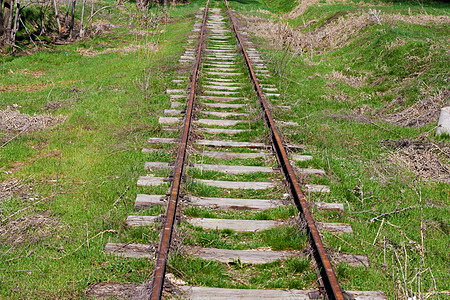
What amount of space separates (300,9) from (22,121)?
72.2 ft

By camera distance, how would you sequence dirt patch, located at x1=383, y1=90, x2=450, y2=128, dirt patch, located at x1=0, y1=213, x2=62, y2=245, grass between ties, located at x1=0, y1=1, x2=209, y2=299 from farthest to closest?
dirt patch, located at x1=383, y1=90, x2=450, y2=128
dirt patch, located at x1=0, y1=213, x2=62, y2=245
grass between ties, located at x1=0, y1=1, x2=209, y2=299

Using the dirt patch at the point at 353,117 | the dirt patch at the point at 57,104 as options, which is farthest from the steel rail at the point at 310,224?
the dirt patch at the point at 57,104

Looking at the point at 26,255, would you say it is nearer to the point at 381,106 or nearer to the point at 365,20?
the point at 381,106

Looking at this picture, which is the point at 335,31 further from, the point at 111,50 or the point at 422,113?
the point at 422,113

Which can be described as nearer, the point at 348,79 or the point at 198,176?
the point at 198,176

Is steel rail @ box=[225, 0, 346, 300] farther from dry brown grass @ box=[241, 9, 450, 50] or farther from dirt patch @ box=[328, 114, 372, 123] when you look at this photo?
dry brown grass @ box=[241, 9, 450, 50]

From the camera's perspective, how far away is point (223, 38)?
53.7 feet

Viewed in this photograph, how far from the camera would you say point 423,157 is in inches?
257

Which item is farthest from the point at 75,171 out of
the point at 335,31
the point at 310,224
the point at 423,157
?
the point at 335,31

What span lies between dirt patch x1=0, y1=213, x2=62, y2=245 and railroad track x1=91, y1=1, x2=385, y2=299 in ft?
2.78

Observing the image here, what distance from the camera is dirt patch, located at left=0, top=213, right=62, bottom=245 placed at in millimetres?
4254

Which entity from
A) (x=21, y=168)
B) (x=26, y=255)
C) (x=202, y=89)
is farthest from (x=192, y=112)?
(x=26, y=255)

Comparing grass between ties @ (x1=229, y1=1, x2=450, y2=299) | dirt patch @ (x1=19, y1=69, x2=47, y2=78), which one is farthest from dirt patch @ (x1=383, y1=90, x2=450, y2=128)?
dirt patch @ (x1=19, y1=69, x2=47, y2=78)

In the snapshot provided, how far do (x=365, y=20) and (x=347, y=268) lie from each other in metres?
14.2
